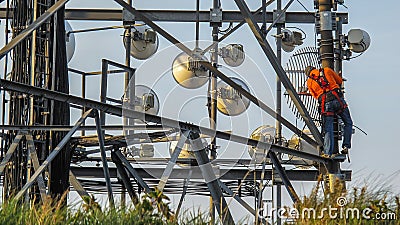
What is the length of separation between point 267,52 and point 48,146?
11.4ft

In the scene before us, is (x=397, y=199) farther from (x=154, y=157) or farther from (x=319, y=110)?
(x=154, y=157)

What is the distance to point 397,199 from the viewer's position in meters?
10.7

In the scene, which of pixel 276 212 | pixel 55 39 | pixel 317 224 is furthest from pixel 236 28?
pixel 317 224

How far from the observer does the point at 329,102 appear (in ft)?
54.4

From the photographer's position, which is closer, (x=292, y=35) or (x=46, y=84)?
(x=46, y=84)

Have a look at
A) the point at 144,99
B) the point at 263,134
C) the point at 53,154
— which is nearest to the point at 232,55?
the point at 263,134

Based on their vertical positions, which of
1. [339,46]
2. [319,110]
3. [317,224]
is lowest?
[317,224]

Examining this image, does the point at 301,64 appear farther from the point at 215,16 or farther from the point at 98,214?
the point at 98,214

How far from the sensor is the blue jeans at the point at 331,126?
53.8 ft

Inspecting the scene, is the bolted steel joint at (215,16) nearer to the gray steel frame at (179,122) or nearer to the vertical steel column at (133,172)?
the gray steel frame at (179,122)

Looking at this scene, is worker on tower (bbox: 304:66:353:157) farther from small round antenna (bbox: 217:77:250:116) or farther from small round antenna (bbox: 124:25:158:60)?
small round antenna (bbox: 124:25:158:60)

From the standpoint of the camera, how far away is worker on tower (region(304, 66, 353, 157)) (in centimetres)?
1638
